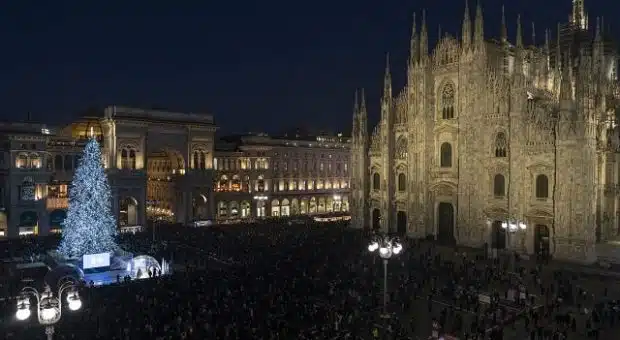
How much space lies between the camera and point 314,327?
21.4m

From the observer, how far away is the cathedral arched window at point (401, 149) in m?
51.1

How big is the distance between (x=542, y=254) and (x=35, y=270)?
3777 centimetres

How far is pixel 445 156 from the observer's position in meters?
47.3

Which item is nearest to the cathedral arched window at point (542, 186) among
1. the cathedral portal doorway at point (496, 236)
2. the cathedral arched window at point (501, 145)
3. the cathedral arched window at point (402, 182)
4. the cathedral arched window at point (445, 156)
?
the cathedral arched window at point (501, 145)

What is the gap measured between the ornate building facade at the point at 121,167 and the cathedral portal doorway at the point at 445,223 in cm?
2944

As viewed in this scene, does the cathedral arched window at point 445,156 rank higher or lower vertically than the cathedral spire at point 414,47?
lower

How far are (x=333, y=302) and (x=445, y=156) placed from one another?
25823 millimetres

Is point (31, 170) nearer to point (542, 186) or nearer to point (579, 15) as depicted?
point (542, 186)

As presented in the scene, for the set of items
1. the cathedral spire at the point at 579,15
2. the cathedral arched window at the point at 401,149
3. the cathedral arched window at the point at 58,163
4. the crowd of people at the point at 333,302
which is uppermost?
the cathedral spire at the point at 579,15

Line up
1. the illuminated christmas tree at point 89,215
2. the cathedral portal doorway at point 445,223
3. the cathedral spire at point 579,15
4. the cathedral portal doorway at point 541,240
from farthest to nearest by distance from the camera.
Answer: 1. the cathedral spire at point 579,15
2. the cathedral portal doorway at point 445,223
3. the cathedral portal doorway at point 541,240
4. the illuminated christmas tree at point 89,215

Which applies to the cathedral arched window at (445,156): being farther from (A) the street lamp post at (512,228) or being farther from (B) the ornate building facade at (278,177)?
(B) the ornate building facade at (278,177)

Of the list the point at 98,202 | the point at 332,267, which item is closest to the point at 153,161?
the point at 98,202

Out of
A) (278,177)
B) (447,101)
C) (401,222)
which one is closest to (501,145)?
(447,101)

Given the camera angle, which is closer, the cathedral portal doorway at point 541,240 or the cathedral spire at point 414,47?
the cathedral portal doorway at point 541,240
